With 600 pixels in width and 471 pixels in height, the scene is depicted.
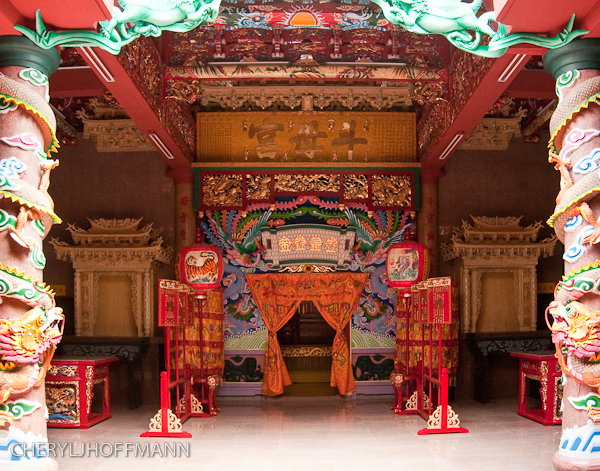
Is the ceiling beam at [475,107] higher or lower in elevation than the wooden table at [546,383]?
higher

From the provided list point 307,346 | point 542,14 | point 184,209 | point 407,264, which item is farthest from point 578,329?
point 307,346

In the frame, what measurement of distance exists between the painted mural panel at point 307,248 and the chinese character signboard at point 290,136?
2.09 ft

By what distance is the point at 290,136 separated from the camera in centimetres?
781

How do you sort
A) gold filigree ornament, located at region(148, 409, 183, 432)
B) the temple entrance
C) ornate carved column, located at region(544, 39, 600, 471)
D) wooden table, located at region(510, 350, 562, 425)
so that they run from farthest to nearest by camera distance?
1. the temple entrance
2. wooden table, located at region(510, 350, 562, 425)
3. gold filigree ornament, located at region(148, 409, 183, 432)
4. ornate carved column, located at region(544, 39, 600, 471)

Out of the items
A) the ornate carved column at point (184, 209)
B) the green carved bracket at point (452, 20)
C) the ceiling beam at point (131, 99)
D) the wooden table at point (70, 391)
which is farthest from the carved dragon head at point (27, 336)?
the ornate carved column at point (184, 209)

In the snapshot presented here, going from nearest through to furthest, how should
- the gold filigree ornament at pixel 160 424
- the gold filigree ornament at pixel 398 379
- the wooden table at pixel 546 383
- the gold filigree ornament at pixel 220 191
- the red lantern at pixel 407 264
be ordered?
1. the gold filigree ornament at pixel 160 424
2. the wooden table at pixel 546 383
3. the red lantern at pixel 407 264
4. the gold filigree ornament at pixel 398 379
5. the gold filigree ornament at pixel 220 191

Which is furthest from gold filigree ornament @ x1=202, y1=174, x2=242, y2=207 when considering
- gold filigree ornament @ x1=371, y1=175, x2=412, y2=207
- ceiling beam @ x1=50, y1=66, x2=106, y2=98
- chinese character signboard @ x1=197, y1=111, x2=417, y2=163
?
ceiling beam @ x1=50, y1=66, x2=106, y2=98

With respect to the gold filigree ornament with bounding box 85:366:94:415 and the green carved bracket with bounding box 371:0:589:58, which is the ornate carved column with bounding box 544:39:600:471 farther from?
the gold filigree ornament with bounding box 85:366:94:415

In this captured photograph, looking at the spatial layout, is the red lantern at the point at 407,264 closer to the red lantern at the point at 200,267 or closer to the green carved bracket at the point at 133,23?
the red lantern at the point at 200,267

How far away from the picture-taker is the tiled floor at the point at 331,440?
4.44 m

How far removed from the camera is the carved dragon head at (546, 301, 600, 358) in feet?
10.3

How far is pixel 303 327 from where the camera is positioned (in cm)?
1057

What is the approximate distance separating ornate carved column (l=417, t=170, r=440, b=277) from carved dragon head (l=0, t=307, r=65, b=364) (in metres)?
5.40

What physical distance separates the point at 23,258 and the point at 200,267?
3.35m
